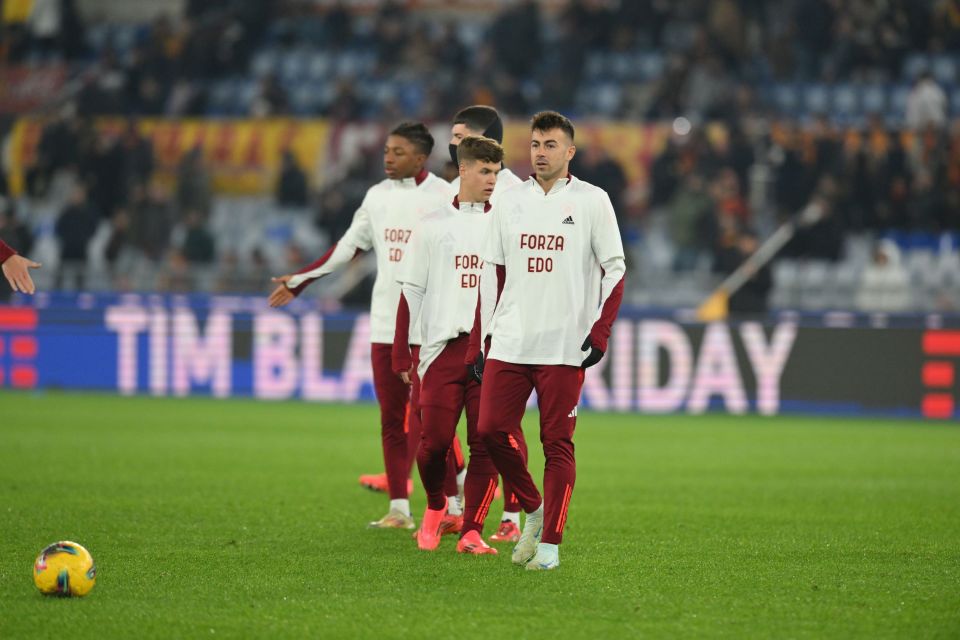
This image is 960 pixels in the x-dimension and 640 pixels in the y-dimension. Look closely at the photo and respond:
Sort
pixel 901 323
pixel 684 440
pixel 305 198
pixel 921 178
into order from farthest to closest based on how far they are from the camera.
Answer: pixel 305 198
pixel 921 178
pixel 901 323
pixel 684 440

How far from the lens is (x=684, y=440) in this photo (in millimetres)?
15023

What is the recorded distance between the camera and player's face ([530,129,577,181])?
7.46 metres

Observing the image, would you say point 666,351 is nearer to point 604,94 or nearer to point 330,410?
point 330,410

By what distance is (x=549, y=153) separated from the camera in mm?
7465

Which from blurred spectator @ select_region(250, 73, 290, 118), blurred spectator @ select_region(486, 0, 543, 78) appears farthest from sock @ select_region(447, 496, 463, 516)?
blurred spectator @ select_region(250, 73, 290, 118)

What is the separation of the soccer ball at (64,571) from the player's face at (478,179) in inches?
116

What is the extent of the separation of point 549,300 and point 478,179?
40.7 inches

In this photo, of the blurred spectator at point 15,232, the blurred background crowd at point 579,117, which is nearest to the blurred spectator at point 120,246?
the blurred background crowd at point 579,117

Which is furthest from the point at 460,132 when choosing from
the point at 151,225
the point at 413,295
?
the point at 151,225

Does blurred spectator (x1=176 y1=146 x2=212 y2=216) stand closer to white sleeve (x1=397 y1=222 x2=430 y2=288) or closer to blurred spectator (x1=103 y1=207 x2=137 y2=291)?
blurred spectator (x1=103 y1=207 x2=137 y2=291)

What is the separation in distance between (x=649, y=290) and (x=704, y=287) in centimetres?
71

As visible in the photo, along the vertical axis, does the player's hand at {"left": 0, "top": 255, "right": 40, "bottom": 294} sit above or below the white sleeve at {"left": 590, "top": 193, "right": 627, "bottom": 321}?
below

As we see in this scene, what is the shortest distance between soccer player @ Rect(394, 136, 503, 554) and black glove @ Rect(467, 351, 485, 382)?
16.1 inches

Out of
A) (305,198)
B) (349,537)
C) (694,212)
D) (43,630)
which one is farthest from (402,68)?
(43,630)
